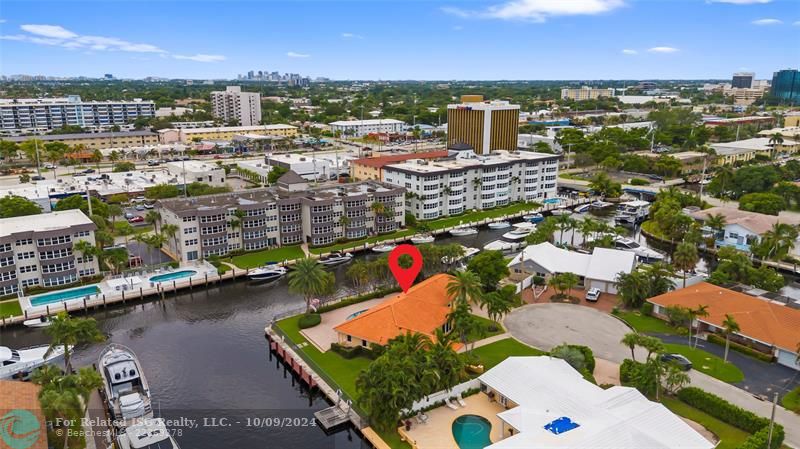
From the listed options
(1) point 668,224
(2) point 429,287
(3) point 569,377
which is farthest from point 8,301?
(1) point 668,224

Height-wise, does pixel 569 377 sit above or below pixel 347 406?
above

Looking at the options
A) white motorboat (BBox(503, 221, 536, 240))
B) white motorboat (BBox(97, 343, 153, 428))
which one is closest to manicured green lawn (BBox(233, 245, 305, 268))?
white motorboat (BBox(97, 343, 153, 428))

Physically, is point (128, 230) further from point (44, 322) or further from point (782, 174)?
point (782, 174)

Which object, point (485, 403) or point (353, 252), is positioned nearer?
point (485, 403)

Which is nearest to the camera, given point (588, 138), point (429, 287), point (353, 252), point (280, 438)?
point (280, 438)

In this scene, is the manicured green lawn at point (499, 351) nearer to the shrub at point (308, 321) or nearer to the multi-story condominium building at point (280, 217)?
the shrub at point (308, 321)

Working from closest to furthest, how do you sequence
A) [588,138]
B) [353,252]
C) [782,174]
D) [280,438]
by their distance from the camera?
1. [280,438]
2. [353,252]
3. [782,174]
4. [588,138]
